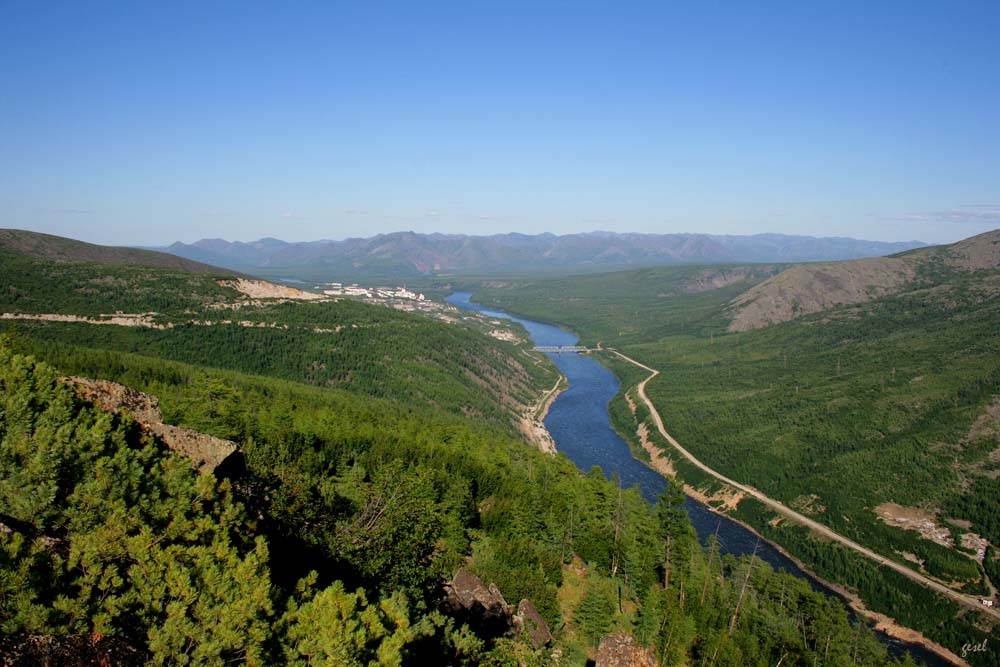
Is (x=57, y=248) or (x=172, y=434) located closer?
(x=172, y=434)

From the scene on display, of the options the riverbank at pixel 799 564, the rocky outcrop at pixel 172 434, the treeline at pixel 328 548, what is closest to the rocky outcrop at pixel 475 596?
the treeline at pixel 328 548

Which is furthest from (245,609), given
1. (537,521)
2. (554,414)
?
(554,414)

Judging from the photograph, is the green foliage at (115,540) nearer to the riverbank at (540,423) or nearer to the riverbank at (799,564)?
the riverbank at (799,564)

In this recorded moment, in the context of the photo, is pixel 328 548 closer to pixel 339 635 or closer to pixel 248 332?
pixel 339 635

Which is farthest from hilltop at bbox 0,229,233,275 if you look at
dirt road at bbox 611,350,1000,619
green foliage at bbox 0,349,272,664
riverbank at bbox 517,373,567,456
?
green foliage at bbox 0,349,272,664

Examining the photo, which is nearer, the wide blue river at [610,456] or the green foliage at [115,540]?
the green foliage at [115,540]

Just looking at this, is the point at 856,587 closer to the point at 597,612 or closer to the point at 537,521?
the point at 537,521

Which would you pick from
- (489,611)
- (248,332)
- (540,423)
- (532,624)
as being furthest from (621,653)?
(248,332)
